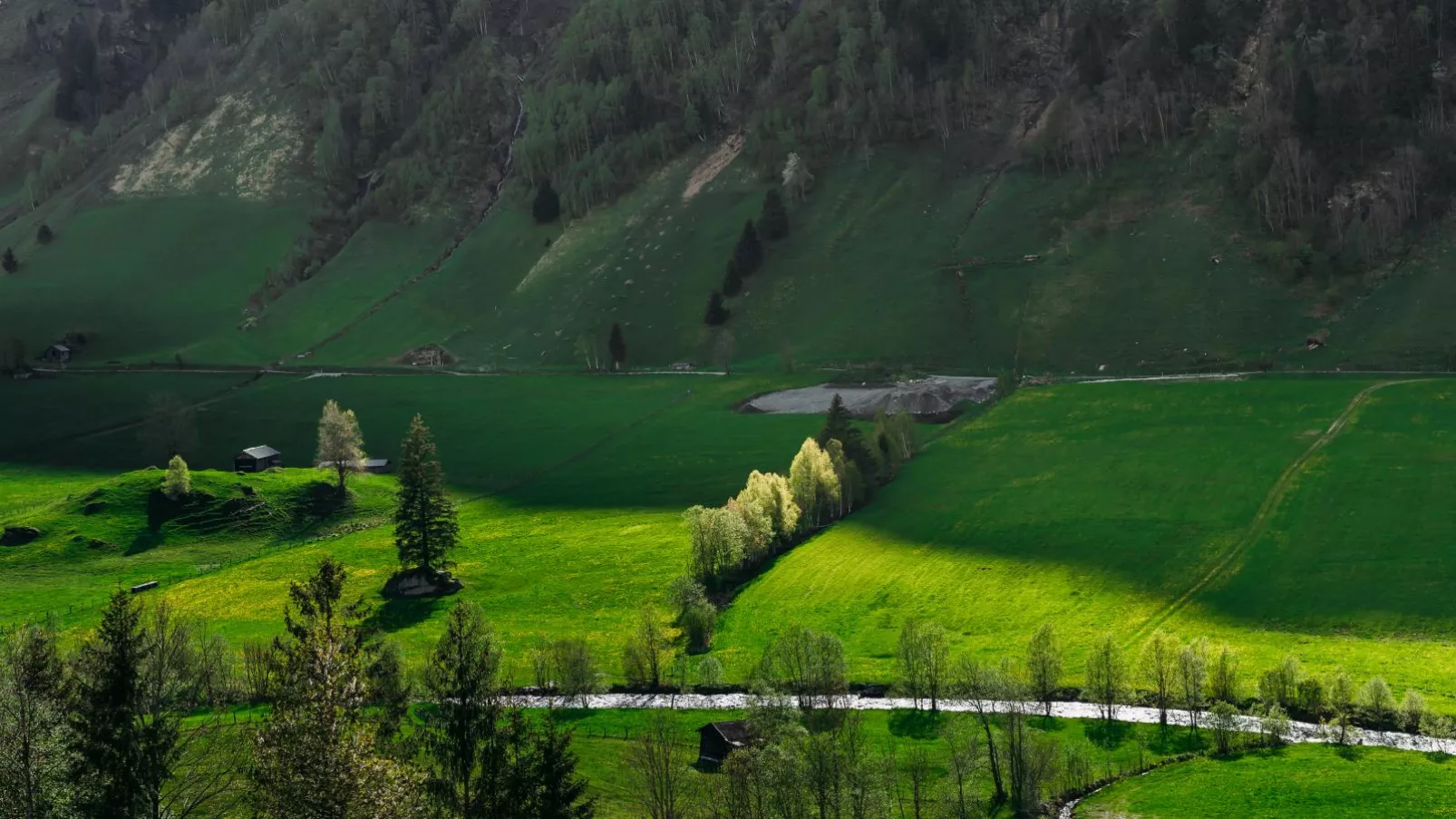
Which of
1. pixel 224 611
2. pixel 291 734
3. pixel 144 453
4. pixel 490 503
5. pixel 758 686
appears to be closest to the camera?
pixel 291 734

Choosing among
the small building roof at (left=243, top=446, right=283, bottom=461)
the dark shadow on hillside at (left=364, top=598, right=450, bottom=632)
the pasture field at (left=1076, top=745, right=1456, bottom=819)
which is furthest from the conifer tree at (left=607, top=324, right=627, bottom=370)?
the pasture field at (left=1076, top=745, right=1456, bottom=819)

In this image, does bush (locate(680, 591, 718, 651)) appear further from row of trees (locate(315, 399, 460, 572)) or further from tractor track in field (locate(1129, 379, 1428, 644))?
tractor track in field (locate(1129, 379, 1428, 644))

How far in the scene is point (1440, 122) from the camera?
178500 millimetres

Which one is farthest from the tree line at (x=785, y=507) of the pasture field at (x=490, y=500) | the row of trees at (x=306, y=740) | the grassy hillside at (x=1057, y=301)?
the row of trees at (x=306, y=740)

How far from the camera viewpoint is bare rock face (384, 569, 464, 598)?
105 metres

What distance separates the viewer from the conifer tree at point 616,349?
194 metres

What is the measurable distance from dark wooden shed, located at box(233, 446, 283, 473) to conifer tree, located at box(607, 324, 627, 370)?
55.6 metres

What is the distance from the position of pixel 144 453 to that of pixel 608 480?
61424 mm

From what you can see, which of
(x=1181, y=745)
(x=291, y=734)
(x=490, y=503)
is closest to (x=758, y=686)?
(x=1181, y=745)

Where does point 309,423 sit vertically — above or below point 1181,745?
above

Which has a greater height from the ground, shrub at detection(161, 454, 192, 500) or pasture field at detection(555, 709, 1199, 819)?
shrub at detection(161, 454, 192, 500)

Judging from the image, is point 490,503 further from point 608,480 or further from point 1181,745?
point 1181,745

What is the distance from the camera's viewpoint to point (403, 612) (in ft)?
334

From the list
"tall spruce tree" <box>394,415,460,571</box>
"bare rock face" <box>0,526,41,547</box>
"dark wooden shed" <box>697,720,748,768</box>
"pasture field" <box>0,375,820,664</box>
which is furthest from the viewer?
"bare rock face" <box>0,526,41,547</box>
